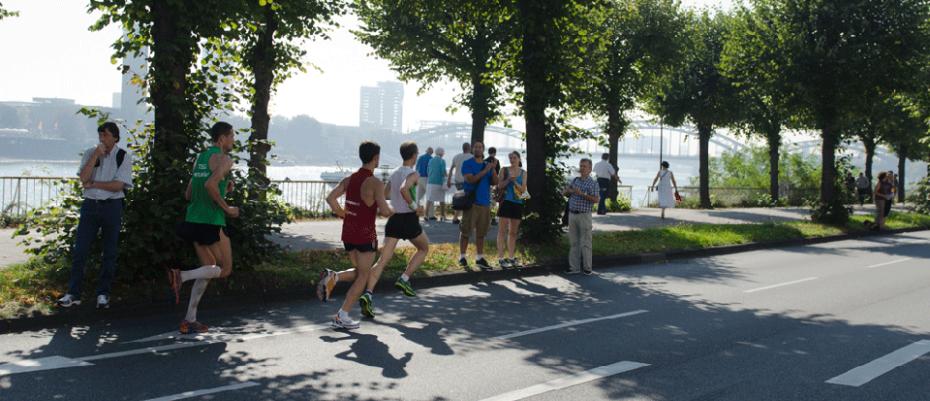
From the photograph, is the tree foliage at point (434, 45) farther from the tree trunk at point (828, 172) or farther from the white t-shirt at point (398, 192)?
the white t-shirt at point (398, 192)

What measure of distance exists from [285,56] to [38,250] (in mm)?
10046

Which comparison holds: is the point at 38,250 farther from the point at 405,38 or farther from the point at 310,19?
the point at 405,38

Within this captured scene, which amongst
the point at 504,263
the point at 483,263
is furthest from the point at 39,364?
the point at 504,263

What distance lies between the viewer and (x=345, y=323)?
7531 mm

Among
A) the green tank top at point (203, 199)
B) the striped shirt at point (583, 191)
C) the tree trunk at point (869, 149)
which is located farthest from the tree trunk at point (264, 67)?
the tree trunk at point (869, 149)

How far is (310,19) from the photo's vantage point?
60.5ft

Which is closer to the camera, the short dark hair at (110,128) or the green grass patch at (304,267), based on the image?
the short dark hair at (110,128)

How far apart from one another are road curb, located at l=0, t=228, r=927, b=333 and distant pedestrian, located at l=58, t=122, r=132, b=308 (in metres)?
0.20

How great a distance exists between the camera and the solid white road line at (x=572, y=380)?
5280 mm

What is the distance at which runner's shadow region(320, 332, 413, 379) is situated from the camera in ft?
19.6

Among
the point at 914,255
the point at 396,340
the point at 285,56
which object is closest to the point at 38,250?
the point at 396,340

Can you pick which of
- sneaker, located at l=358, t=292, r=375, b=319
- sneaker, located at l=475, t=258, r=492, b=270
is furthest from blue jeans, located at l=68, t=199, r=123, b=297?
sneaker, located at l=475, t=258, r=492, b=270

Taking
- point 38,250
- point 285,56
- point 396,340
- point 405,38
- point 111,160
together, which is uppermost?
point 405,38

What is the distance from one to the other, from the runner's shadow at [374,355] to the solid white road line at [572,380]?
909 millimetres
